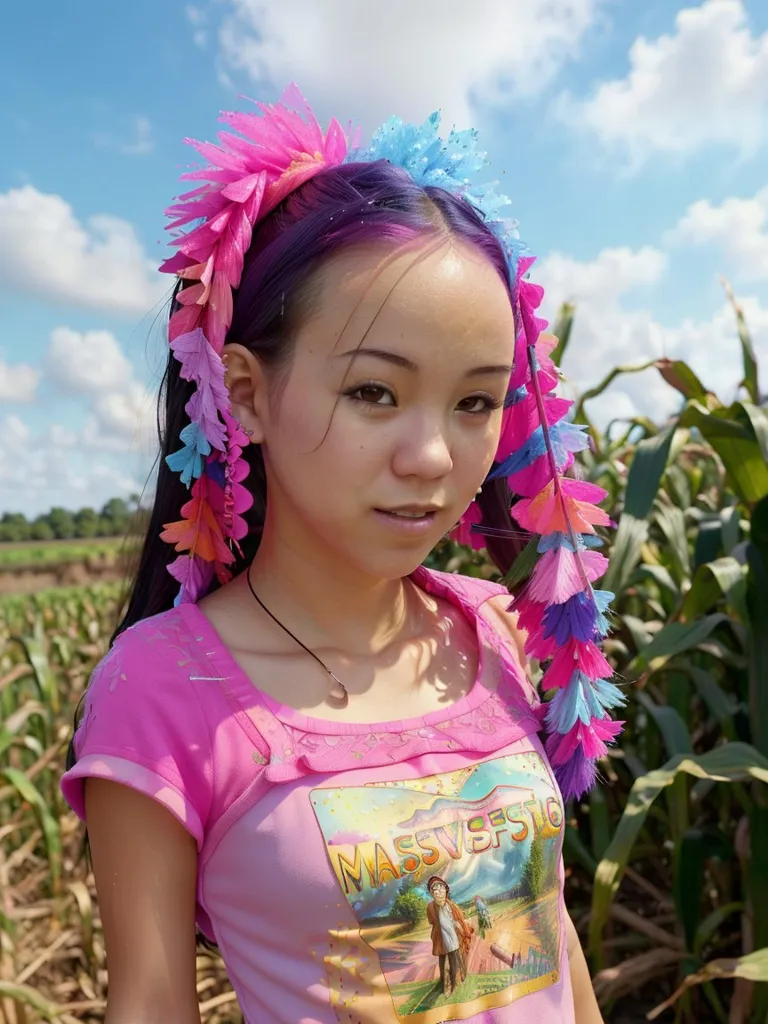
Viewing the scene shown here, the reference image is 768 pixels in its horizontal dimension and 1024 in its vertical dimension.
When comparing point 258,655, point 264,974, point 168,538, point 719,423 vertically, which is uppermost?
point 719,423

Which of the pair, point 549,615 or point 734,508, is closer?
point 549,615

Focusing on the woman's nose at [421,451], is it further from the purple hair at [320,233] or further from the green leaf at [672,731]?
the green leaf at [672,731]

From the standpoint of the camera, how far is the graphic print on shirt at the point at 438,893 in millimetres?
708

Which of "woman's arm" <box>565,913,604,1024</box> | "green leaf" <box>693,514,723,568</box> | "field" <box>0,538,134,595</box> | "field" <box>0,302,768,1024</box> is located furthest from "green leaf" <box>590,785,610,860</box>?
"field" <box>0,538,134,595</box>

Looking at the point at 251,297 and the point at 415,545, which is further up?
the point at 251,297

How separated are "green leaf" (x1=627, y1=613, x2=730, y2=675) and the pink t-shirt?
2.15 feet

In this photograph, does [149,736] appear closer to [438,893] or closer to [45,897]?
[438,893]

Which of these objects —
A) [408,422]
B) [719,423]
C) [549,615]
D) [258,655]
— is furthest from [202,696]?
[719,423]

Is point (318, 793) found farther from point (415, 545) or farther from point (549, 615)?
point (549, 615)

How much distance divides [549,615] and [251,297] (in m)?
0.47

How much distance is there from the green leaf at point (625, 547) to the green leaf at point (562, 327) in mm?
750

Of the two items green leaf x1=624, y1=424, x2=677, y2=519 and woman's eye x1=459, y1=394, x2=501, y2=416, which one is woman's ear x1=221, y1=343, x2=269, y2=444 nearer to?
woman's eye x1=459, y1=394, x2=501, y2=416

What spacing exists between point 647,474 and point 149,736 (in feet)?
3.01

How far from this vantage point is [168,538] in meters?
0.87
